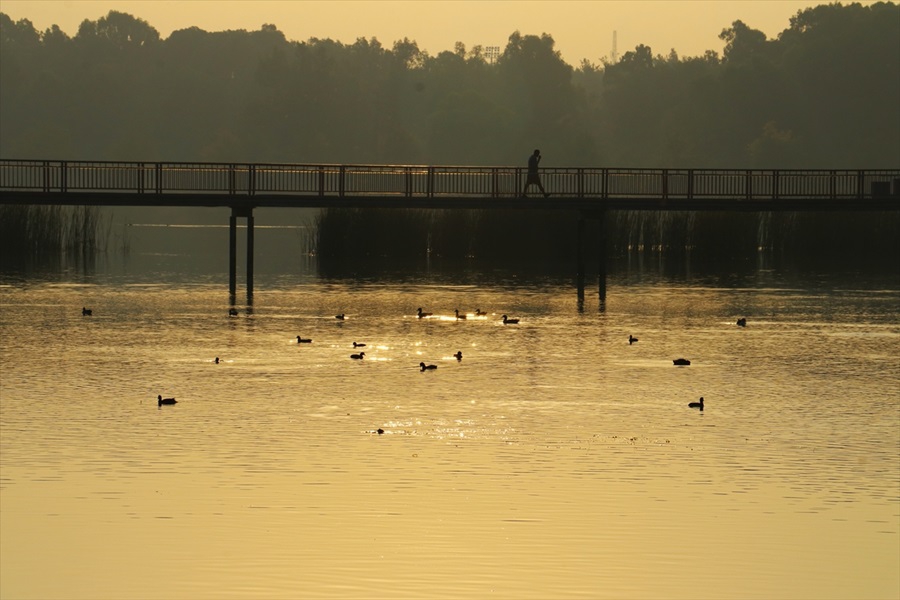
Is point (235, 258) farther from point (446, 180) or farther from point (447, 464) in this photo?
point (446, 180)

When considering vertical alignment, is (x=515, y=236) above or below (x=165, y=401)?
above

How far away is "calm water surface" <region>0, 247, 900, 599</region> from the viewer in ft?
45.4

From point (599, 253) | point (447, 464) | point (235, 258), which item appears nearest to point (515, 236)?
point (599, 253)

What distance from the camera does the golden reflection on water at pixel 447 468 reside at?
45.3 feet

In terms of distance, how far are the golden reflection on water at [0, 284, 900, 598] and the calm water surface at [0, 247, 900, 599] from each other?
0.04m

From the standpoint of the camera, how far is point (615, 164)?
18962 cm

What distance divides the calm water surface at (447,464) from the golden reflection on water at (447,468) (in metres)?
0.04

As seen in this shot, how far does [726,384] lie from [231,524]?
1266cm

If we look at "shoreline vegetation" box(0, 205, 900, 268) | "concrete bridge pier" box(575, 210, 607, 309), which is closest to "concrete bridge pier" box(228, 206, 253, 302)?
"concrete bridge pier" box(575, 210, 607, 309)

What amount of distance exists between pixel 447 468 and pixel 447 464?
0.87 feet

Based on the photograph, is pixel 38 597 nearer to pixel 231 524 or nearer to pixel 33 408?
pixel 231 524

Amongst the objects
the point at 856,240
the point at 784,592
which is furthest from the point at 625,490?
the point at 856,240

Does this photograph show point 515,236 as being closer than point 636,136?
Yes

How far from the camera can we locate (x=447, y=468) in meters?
18.3
